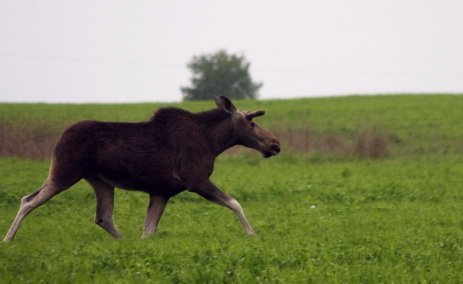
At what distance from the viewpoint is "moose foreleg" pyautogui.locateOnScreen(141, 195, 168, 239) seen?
12.4 m

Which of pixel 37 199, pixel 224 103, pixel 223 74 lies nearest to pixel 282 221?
pixel 224 103

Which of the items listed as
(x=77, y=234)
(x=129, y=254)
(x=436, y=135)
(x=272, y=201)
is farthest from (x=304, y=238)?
(x=436, y=135)

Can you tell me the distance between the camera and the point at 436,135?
112 feet

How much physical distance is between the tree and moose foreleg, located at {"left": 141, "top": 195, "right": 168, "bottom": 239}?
79400 mm

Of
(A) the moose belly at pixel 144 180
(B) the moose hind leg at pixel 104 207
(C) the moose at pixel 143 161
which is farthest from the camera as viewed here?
(B) the moose hind leg at pixel 104 207

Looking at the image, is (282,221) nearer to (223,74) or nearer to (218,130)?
(218,130)

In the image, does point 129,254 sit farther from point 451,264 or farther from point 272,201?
point 272,201

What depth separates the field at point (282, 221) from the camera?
31.0 ft

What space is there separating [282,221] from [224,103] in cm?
226

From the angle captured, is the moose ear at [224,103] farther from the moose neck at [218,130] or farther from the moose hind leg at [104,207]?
the moose hind leg at [104,207]

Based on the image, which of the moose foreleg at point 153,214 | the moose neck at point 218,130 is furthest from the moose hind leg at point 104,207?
the moose neck at point 218,130

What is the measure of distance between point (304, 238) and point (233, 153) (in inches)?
650

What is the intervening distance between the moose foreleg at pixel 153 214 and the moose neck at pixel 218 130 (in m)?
1.11

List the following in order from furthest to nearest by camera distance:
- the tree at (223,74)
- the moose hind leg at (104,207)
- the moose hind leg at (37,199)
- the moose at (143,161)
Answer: the tree at (223,74) → the moose hind leg at (104,207) → the moose at (143,161) → the moose hind leg at (37,199)
